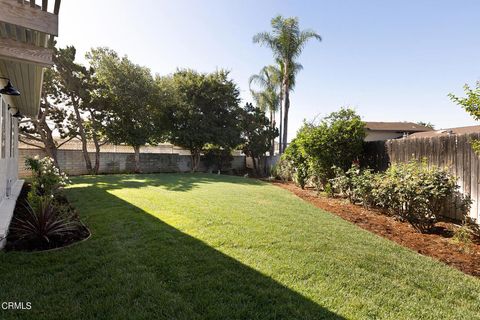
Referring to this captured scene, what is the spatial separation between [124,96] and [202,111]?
19.0 feet

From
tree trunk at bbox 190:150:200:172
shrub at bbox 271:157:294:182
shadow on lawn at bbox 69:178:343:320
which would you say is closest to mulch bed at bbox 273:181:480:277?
shadow on lawn at bbox 69:178:343:320

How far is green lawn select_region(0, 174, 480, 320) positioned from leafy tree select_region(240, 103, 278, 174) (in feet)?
55.1

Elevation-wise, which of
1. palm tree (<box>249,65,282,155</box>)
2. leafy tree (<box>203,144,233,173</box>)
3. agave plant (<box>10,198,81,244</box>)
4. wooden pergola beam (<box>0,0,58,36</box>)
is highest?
palm tree (<box>249,65,282,155</box>)

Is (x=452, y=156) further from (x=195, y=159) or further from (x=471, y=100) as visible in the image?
(x=195, y=159)

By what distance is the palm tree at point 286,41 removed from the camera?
18.1 meters

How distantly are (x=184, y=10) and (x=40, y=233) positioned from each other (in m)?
8.68

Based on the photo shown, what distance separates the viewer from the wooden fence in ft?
15.4

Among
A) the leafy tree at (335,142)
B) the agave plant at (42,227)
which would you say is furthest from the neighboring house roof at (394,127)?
the agave plant at (42,227)

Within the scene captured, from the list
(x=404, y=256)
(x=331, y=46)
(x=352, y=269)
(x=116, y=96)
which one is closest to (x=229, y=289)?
(x=352, y=269)

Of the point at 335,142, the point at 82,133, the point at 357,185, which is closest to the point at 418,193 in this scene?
the point at 357,185

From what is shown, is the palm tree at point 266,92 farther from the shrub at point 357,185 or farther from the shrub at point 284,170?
the shrub at point 357,185

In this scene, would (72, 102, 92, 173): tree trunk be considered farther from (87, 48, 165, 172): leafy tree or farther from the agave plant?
the agave plant

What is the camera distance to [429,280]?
2865 millimetres

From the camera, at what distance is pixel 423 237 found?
4551mm
